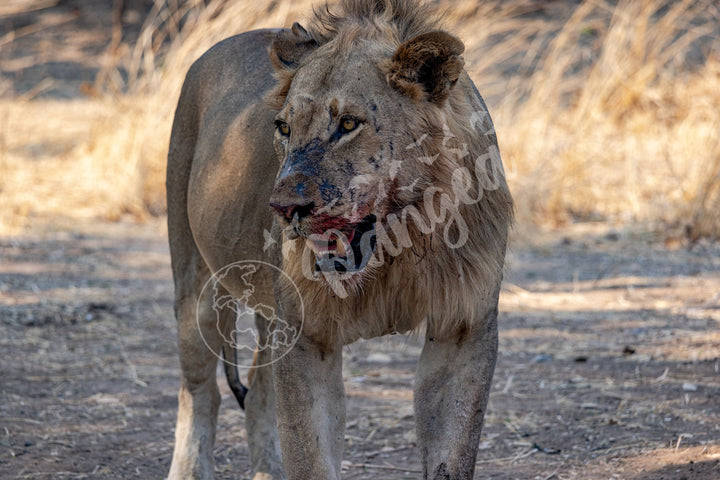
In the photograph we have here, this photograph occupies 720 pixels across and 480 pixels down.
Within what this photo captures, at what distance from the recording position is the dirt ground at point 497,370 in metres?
3.82

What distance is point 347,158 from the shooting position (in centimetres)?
244

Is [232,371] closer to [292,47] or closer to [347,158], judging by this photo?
[292,47]

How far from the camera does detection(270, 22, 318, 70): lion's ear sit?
2.84m

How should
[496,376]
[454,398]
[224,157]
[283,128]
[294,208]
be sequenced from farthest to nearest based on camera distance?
1. [496,376]
2. [224,157]
3. [454,398]
4. [283,128]
5. [294,208]

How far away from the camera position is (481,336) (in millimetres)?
2768

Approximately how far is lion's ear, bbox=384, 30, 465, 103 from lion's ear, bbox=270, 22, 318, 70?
1.36 feet

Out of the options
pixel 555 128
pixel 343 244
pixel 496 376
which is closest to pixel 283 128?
pixel 343 244

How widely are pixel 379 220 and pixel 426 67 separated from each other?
0.42 metres

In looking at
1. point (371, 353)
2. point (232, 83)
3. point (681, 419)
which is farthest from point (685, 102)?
point (232, 83)

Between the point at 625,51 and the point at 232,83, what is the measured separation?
565 centimetres

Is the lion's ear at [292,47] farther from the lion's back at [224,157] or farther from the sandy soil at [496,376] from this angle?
the sandy soil at [496,376]

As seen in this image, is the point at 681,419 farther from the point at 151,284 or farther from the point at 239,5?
the point at 239,5

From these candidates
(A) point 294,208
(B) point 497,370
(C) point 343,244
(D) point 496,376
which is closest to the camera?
(A) point 294,208

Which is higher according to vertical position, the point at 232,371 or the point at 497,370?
the point at 232,371
